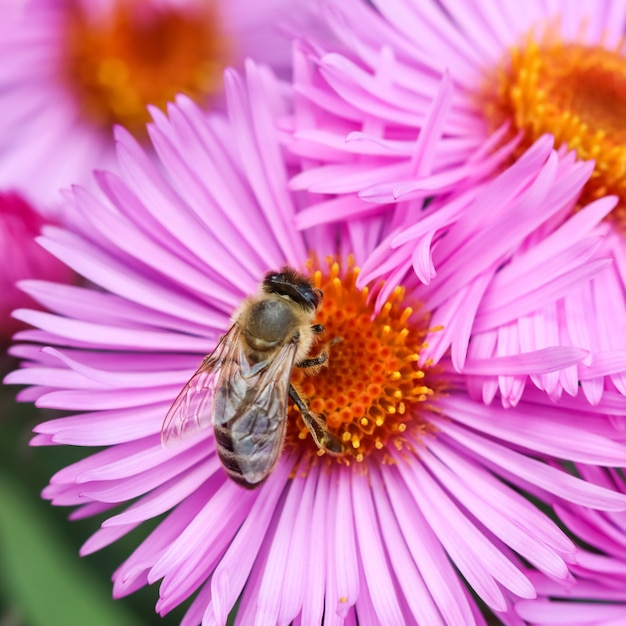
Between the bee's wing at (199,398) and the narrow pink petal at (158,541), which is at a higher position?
the bee's wing at (199,398)

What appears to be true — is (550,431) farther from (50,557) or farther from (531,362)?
(50,557)

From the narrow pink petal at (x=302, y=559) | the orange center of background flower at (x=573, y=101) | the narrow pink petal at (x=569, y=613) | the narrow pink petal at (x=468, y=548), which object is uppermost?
the orange center of background flower at (x=573, y=101)

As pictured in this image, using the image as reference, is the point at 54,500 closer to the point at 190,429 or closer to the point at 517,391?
the point at 190,429

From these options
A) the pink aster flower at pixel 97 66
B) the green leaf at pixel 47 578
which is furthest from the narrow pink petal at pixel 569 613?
the pink aster flower at pixel 97 66

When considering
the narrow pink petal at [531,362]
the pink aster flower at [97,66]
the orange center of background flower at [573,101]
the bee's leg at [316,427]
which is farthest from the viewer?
the pink aster flower at [97,66]

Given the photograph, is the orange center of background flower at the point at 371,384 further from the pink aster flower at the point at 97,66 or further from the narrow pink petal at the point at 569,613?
the pink aster flower at the point at 97,66

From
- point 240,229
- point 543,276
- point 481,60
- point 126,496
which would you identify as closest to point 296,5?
point 481,60

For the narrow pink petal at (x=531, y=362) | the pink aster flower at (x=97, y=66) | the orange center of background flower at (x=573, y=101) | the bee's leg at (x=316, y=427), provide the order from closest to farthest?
the narrow pink petal at (x=531, y=362)
the bee's leg at (x=316, y=427)
the orange center of background flower at (x=573, y=101)
the pink aster flower at (x=97, y=66)
